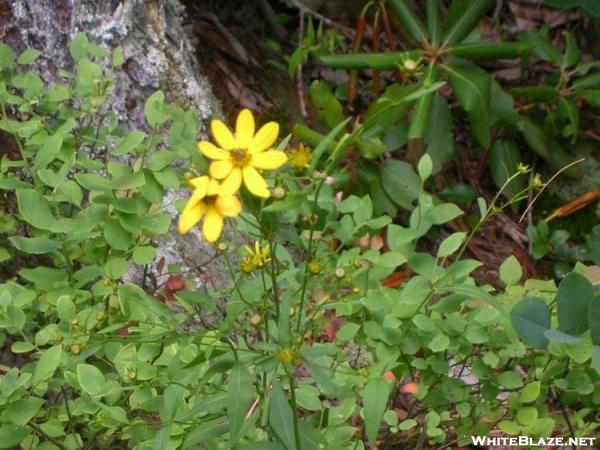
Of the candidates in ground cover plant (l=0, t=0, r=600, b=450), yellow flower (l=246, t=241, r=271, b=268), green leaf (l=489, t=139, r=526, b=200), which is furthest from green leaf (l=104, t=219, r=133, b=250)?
green leaf (l=489, t=139, r=526, b=200)

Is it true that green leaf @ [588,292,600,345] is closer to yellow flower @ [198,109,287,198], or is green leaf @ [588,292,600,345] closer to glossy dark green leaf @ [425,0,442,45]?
yellow flower @ [198,109,287,198]

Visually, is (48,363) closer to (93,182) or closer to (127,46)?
(93,182)

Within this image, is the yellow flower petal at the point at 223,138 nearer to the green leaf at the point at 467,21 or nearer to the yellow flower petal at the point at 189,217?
the yellow flower petal at the point at 189,217

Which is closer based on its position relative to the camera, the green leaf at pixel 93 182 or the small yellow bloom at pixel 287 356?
the small yellow bloom at pixel 287 356

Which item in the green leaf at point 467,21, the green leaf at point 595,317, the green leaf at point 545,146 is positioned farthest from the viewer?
the green leaf at point 545,146

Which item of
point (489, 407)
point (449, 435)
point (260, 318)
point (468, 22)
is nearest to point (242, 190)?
point (260, 318)

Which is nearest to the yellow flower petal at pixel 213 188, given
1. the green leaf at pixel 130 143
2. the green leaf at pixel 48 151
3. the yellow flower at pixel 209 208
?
the yellow flower at pixel 209 208

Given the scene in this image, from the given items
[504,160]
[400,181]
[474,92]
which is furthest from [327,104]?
[504,160]

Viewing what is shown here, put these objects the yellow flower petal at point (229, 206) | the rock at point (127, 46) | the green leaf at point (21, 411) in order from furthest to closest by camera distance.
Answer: the rock at point (127, 46)
the green leaf at point (21, 411)
the yellow flower petal at point (229, 206)

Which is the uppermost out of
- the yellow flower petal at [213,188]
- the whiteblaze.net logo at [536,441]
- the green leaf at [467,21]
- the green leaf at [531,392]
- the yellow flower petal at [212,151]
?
the green leaf at [467,21]
